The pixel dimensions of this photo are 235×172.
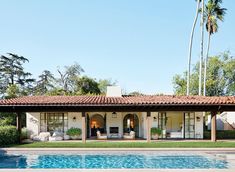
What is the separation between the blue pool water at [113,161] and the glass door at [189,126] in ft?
27.1

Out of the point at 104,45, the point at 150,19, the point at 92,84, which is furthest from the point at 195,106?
the point at 92,84

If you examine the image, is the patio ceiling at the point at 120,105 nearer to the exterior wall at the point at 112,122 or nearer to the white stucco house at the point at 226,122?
the exterior wall at the point at 112,122

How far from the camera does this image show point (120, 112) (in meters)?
24.8

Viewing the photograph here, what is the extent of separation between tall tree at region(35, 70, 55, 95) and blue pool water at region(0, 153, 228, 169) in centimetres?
4263

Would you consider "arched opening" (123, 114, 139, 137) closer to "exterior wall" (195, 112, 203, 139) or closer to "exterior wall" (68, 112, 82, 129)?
"exterior wall" (68, 112, 82, 129)

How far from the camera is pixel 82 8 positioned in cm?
2169

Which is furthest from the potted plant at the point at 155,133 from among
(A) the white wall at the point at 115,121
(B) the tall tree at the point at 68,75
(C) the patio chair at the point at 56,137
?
(B) the tall tree at the point at 68,75

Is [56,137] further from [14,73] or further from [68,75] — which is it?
[68,75]

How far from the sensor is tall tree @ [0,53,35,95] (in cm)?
4969

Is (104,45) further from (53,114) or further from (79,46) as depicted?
(53,114)

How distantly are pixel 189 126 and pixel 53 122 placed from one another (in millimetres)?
11054

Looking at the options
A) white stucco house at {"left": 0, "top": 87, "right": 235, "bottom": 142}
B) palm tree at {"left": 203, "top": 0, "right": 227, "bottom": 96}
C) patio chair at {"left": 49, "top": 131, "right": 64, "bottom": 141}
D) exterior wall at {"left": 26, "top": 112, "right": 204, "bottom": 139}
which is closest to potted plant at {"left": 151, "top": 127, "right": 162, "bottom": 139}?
white stucco house at {"left": 0, "top": 87, "right": 235, "bottom": 142}

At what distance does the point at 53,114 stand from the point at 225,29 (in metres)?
21.3

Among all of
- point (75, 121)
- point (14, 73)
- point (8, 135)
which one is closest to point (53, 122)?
point (75, 121)
